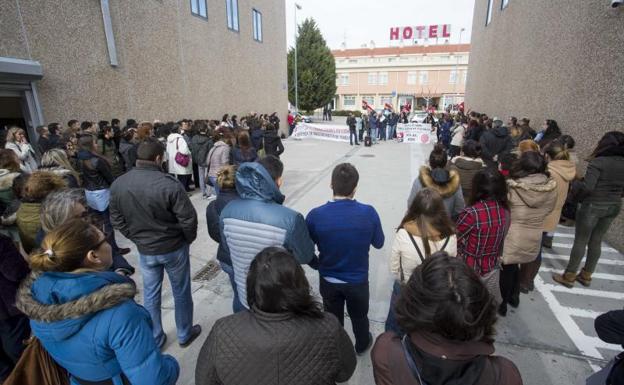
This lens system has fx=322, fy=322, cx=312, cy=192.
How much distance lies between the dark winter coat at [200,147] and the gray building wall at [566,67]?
788cm

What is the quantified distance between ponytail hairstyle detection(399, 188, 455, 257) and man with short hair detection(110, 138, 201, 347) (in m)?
1.89

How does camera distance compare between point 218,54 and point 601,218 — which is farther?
point 218,54

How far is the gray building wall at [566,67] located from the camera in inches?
221

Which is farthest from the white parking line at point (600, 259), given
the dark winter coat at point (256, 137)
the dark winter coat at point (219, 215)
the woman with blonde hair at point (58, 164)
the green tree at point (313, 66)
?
the green tree at point (313, 66)

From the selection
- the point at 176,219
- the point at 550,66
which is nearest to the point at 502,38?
the point at 550,66

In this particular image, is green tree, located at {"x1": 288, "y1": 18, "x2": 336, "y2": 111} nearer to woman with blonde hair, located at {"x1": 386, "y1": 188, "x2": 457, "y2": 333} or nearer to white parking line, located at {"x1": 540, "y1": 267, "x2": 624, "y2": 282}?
white parking line, located at {"x1": 540, "y1": 267, "x2": 624, "y2": 282}

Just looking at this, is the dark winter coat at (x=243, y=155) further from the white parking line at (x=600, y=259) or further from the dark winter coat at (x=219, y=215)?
the white parking line at (x=600, y=259)

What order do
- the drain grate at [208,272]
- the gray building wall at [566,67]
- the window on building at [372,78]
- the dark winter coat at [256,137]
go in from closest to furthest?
the drain grate at [208,272] < the gray building wall at [566,67] < the dark winter coat at [256,137] < the window on building at [372,78]

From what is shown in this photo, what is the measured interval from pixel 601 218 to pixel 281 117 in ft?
65.9

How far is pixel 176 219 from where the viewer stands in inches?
113

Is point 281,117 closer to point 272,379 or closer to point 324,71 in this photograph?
point 324,71

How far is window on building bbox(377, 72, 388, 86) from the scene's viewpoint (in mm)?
53406

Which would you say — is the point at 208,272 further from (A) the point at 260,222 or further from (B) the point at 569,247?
(B) the point at 569,247

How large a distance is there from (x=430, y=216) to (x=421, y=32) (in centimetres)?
5951
